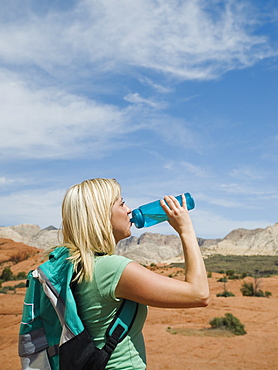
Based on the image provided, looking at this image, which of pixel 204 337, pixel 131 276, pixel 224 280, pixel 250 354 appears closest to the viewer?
pixel 131 276

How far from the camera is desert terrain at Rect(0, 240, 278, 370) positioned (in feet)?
30.7

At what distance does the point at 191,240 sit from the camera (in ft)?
5.76

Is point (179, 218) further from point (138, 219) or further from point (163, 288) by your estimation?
point (138, 219)

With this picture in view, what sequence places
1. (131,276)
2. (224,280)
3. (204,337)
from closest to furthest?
1. (131,276)
2. (204,337)
3. (224,280)

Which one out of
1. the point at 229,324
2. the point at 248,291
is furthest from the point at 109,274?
the point at 248,291

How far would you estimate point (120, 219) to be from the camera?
1.87 metres

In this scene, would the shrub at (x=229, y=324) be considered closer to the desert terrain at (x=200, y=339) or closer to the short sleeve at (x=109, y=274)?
the desert terrain at (x=200, y=339)

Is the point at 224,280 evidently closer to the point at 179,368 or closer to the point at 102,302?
the point at 179,368

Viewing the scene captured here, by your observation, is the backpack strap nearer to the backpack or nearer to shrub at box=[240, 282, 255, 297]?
the backpack

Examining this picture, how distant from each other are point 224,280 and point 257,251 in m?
59.6

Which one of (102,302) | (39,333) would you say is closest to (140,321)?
(102,302)

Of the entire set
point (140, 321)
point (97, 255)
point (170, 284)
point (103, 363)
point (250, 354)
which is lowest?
point (250, 354)

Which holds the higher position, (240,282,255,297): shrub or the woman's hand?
the woman's hand

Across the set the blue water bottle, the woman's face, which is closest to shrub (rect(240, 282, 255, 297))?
the blue water bottle
